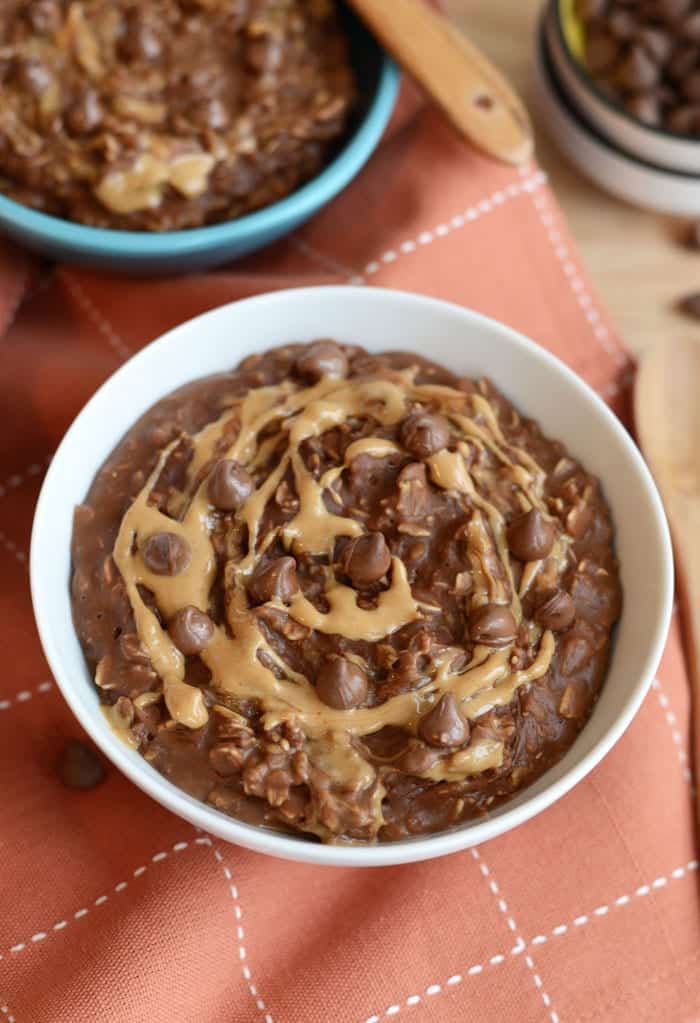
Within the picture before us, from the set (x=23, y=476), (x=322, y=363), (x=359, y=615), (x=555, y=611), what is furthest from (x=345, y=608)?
(x=23, y=476)

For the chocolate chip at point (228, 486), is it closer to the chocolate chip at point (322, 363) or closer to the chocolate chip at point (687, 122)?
the chocolate chip at point (322, 363)

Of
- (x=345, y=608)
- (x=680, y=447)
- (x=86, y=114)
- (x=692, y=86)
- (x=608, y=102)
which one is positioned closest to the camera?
(x=345, y=608)

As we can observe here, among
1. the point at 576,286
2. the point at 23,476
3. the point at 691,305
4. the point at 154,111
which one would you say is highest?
the point at 154,111

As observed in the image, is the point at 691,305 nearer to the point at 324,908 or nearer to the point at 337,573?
the point at 337,573

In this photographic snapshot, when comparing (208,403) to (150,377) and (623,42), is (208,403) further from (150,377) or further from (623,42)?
(623,42)

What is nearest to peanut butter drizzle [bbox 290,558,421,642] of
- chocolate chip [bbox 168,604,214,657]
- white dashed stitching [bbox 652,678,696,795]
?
chocolate chip [bbox 168,604,214,657]

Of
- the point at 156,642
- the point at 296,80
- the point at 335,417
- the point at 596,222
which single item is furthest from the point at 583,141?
the point at 156,642
